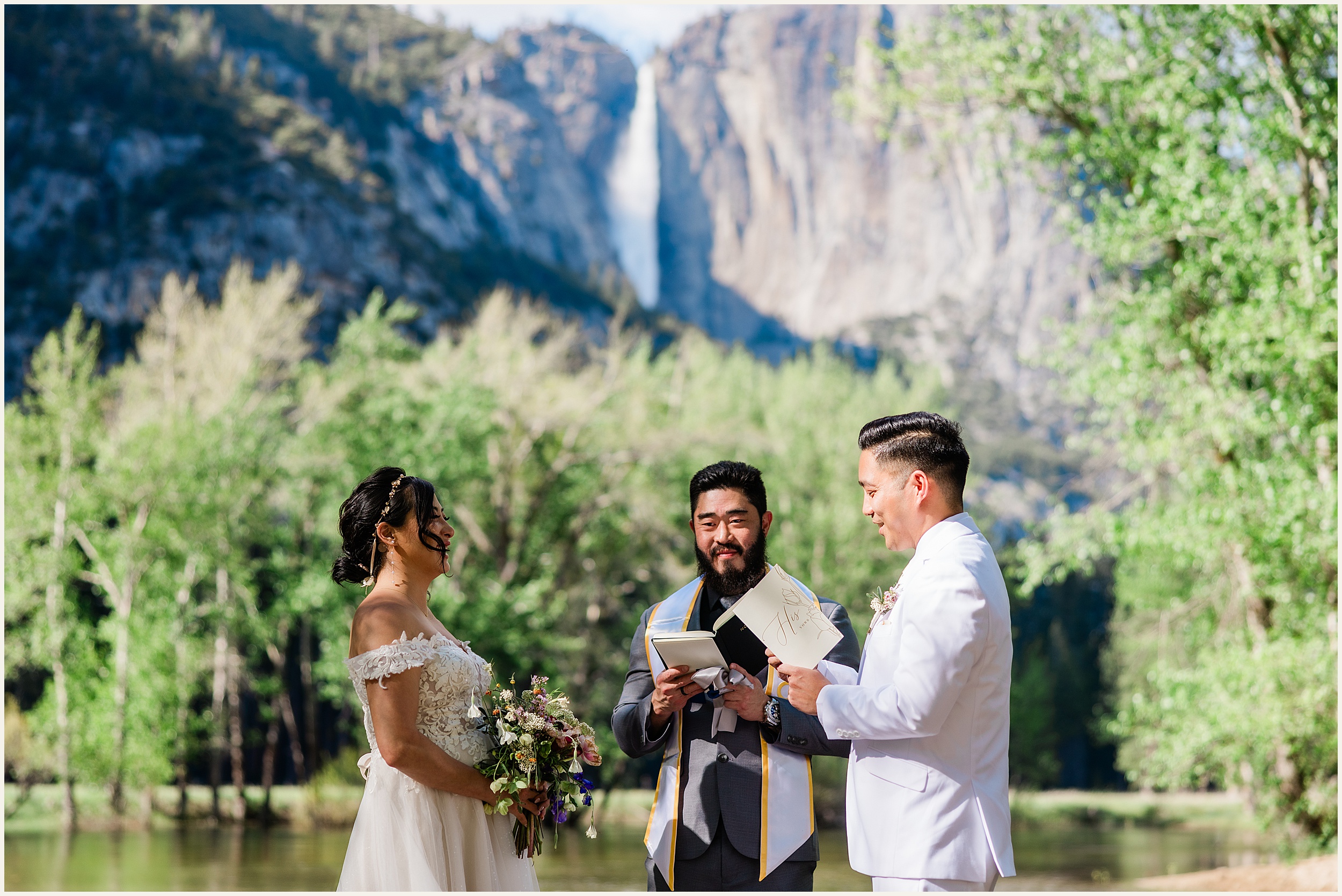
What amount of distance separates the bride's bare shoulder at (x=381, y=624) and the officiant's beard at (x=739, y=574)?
3.14 feet

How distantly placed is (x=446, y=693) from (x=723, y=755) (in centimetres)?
92

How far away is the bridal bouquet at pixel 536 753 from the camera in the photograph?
3.55 metres

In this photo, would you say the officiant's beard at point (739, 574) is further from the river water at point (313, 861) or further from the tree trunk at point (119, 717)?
the tree trunk at point (119, 717)

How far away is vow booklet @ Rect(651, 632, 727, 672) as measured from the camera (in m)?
3.21

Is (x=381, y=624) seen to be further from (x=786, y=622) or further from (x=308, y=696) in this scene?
(x=308, y=696)

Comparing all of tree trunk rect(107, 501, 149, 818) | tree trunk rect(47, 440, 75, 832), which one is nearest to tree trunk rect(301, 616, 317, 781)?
tree trunk rect(107, 501, 149, 818)

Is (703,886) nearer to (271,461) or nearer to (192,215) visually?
(271,461)

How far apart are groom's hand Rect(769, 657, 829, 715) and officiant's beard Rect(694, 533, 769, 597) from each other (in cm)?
66

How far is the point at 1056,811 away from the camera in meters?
36.4

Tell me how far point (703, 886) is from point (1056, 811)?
3670 centimetres

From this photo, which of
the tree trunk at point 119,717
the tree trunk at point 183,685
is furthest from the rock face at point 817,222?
the tree trunk at point 119,717

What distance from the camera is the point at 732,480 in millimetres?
3754

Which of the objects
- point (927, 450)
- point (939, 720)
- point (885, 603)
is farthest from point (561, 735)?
point (927, 450)

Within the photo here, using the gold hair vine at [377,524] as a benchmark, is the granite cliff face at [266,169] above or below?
above
